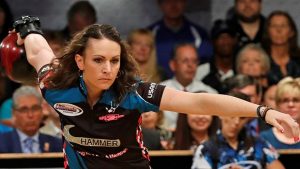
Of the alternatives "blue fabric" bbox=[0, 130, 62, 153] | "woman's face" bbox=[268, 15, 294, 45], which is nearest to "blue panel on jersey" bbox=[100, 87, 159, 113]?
"blue fabric" bbox=[0, 130, 62, 153]

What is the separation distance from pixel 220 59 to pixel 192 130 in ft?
4.16

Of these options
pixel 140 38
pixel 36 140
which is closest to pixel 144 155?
pixel 36 140

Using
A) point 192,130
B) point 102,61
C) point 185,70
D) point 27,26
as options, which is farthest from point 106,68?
point 185,70

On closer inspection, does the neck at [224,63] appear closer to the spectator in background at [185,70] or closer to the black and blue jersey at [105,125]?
the spectator in background at [185,70]

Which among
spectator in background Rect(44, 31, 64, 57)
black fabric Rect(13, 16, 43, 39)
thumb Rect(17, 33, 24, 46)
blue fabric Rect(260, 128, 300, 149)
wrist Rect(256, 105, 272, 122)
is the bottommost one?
blue fabric Rect(260, 128, 300, 149)

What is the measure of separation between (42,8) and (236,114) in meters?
4.30

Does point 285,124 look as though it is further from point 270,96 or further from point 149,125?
point 270,96

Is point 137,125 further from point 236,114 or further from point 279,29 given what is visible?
point 279,29

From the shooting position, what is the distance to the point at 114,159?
420cm

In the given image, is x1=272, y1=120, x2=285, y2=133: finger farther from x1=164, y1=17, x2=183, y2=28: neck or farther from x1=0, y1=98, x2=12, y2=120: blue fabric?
x1=164, y1=17, x2=183, y2=28: neck

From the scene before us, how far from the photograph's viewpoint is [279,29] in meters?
7.31

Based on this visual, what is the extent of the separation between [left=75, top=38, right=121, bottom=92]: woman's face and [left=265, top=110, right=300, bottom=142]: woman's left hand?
31.9 inches

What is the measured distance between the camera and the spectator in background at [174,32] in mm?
7637

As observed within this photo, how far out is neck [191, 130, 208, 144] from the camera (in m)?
6.32
